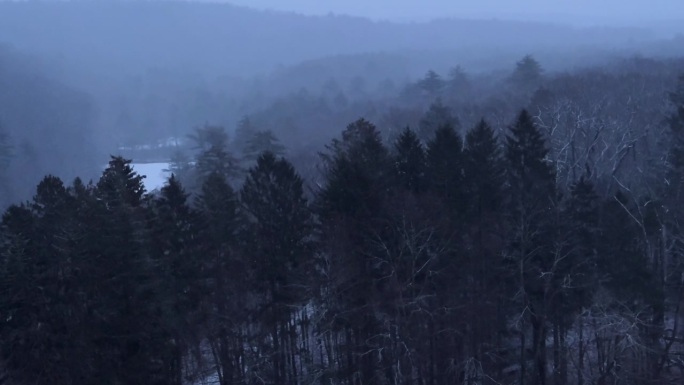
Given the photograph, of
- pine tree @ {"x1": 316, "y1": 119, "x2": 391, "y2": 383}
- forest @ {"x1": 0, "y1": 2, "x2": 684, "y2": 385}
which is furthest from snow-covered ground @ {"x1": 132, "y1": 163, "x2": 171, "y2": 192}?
pine tree @ {"x1": 316, "y1": 119, "x2": 391, "y2": 383}

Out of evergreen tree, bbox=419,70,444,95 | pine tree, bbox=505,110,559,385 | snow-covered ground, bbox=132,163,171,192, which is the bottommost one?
snow-covered ground, bbox=132,163,171,192

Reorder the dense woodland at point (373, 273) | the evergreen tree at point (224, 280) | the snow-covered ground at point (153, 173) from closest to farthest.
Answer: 1. the dense woodland at point (373, 273)
2. the evergreen tree at point (224, 280)
3. the snow-covered ground at point (153, 173)

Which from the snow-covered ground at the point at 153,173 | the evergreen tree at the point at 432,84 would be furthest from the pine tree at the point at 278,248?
the evergreen tree at the point at 432,84

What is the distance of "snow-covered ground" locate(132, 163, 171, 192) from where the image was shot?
167 feet

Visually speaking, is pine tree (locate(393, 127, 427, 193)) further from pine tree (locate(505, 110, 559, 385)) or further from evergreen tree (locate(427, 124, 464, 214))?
pine tree (locate(505, 110, 559, 385))

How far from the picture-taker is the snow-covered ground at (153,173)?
50.9 metres

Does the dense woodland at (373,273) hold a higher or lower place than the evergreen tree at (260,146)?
lower

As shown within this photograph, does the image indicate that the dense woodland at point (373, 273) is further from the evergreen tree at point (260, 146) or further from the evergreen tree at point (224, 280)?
the evergreen tree at point (260, 146)

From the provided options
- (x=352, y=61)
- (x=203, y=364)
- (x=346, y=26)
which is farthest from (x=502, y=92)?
(x=346, y=26)

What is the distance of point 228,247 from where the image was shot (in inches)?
656

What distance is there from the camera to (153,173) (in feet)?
192

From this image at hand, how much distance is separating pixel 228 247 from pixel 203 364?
2.88 m

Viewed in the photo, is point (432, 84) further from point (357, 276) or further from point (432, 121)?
point (357, 276)

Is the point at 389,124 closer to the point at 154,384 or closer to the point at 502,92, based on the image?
the point at 502,92
